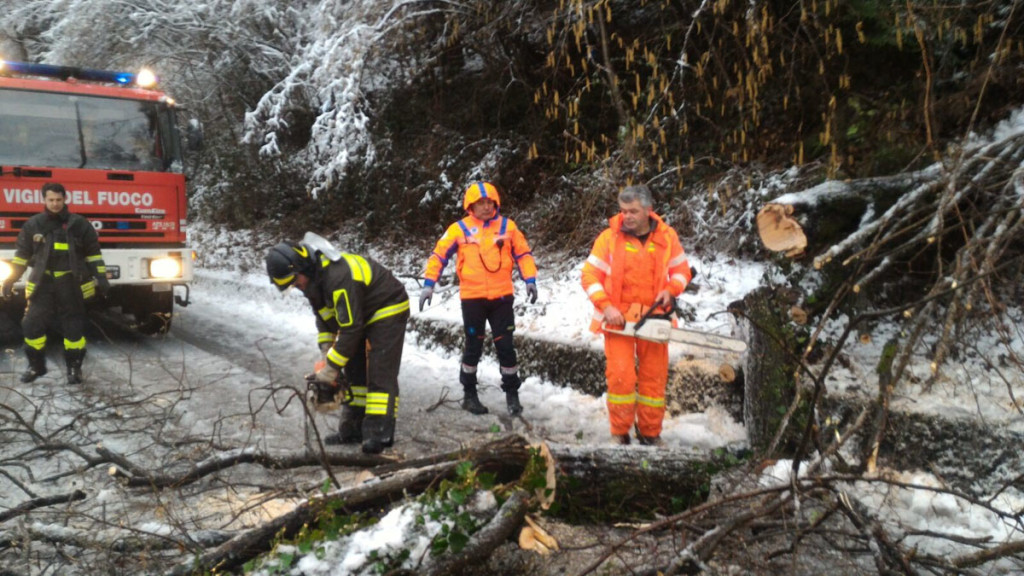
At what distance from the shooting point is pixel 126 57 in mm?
12672

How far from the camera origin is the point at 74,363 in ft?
20.8

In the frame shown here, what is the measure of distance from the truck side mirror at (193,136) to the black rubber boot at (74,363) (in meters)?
2.51

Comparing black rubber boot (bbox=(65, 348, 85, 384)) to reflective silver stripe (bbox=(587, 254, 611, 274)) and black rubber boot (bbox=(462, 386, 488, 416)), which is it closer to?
black rubber boot (bbox=(462, 386, 488, 416))

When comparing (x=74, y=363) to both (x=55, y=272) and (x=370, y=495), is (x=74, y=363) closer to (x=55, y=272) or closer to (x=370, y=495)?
(x=55, y=272)

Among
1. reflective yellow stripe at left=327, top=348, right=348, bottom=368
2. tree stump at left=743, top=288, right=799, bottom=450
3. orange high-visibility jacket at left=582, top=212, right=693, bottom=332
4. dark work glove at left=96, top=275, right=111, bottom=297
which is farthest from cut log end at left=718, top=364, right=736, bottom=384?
dark work glove at left=96, top=275, right=111, bottom=297

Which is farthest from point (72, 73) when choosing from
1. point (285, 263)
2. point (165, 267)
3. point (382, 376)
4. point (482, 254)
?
point (382, 376)

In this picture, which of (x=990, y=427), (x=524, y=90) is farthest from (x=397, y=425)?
(x=524, y=90)

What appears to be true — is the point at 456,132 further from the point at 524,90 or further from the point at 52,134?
the point at 52,134

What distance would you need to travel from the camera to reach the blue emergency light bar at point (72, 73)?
23.4 feet

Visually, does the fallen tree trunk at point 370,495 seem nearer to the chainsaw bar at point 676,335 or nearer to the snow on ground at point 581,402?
the snow on ground at point 581,402

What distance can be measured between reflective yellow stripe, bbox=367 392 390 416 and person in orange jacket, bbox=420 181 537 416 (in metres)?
1.05

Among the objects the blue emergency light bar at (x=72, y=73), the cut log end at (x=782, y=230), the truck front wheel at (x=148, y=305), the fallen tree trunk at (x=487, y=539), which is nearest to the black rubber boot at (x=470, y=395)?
the fallen tree trunk at (x=487, y=539)

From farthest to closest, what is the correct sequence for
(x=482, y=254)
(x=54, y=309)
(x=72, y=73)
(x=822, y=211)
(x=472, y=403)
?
(x=72, y=73)
(x=54, y=309)
(x=472, y=403)
(x=482, y=254)
(x=822, y=211)

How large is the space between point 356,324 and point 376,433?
73cm
